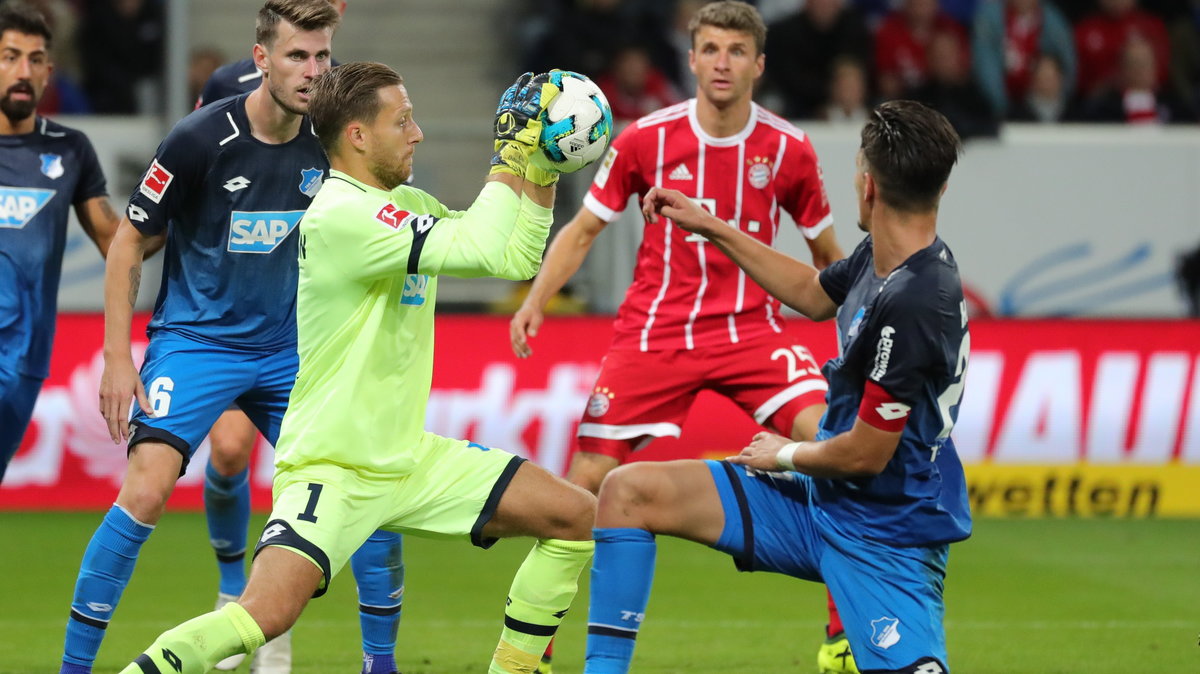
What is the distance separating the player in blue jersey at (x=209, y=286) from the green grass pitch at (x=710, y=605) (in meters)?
1.00

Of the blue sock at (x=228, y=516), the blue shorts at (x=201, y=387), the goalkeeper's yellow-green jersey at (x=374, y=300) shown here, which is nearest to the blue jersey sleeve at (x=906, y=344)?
the goalkeeper's yellow-green jersey at (x=374, y=300)

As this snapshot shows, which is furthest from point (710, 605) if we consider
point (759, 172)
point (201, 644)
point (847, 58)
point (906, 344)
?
point (847, 58)

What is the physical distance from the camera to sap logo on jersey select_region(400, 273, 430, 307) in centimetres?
480

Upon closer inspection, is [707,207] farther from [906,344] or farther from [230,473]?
[906,344]

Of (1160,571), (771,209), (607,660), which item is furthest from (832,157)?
(607,660)

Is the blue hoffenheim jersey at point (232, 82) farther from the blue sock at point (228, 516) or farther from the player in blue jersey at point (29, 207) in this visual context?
the blue sock at point (228, 516)

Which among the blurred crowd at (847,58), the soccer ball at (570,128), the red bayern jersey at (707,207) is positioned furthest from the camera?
the blurred crowd at (847,58)

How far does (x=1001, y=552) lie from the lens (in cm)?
912

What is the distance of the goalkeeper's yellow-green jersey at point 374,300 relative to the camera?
4.56 metres

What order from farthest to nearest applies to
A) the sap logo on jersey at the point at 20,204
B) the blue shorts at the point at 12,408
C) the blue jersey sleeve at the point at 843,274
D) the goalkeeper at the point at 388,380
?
the sap logo on jersey at the point at 20,204 < the blue shorts at the point at 12,408 < the blue jersey sleeve at the point at 843,274 < the goalkeeper at the point at 388,380

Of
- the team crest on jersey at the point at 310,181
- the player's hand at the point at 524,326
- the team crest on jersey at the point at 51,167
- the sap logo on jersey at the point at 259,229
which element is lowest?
the player's hand at the point at 524,326

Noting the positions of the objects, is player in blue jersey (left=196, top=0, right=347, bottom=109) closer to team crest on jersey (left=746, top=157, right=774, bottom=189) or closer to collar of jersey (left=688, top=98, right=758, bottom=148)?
collar of jersey (left=688, top=98, right=758, bottom=148)

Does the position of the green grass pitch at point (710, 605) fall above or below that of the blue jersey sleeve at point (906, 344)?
below

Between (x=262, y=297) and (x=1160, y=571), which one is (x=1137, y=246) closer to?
(x=1160, y=571)
